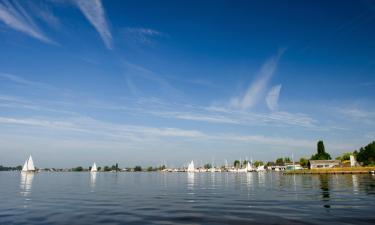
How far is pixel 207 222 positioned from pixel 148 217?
223 inches

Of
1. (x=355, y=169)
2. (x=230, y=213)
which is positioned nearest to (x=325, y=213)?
(x=230, y=213)

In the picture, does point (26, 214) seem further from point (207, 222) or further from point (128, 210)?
point (207, 222)

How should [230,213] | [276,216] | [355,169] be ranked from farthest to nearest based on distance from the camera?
1. [355,169]
2. [230,213]
3. [276,216]

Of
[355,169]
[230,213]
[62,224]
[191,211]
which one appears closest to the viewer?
[62,224]

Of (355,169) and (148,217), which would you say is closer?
(148,217)

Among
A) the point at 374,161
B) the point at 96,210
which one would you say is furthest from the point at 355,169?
the point at 96,210

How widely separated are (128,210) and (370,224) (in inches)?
815

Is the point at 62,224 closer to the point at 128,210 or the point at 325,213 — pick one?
the point at 128,210

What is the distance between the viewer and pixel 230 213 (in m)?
29.0

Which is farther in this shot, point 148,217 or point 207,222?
point 148,217

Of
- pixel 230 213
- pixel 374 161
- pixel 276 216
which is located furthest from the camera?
pixel 374 161

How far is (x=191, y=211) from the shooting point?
3089 centimetres

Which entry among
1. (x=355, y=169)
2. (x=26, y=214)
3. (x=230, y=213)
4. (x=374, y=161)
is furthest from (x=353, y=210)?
(x=374, y=161)

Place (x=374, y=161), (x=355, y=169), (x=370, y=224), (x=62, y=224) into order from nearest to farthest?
(x=370, y=224), (x=62, y=224), (x=355, y=169), (x=374, y=161)
